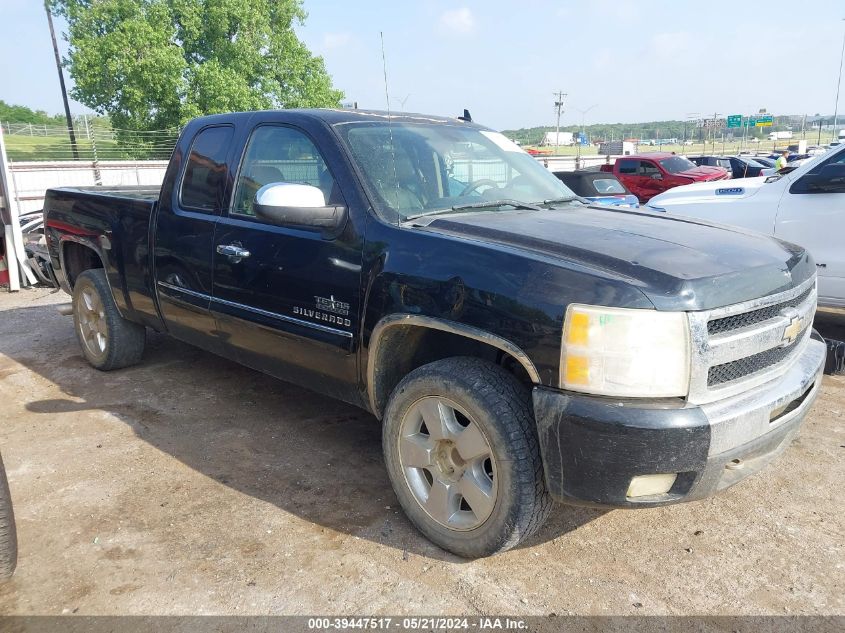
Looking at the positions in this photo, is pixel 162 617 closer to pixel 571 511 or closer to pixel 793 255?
pixel 571 511

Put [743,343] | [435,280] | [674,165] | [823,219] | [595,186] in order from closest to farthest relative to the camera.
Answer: [743,343], [435,280], [823,219], [595,186], [674,165]

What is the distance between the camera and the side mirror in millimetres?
2998

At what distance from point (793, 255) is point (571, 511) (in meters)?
1.52

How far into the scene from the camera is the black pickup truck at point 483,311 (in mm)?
2277

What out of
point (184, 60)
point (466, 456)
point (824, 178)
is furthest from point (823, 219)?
point (184, 60)

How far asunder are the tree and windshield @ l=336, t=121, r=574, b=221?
33263 mm

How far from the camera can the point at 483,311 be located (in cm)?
251

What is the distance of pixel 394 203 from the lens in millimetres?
3078

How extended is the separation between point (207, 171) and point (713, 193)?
183 inches

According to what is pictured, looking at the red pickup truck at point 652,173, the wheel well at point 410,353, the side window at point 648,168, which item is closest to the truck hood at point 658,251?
the wheel well at point 410,353

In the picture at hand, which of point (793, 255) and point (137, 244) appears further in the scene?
point (137, 244)

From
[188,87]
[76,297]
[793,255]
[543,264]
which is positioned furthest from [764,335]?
[188,87]

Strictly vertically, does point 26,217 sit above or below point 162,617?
above

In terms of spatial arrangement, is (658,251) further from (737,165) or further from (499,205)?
(737,165)
